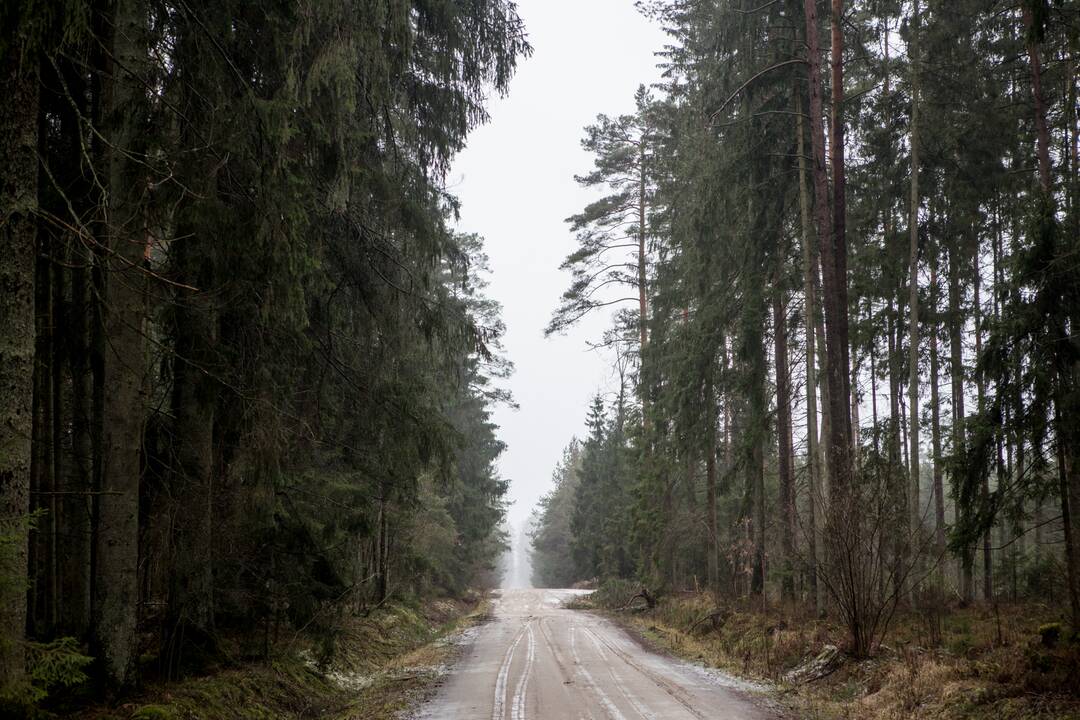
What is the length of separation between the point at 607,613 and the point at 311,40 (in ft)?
81.3

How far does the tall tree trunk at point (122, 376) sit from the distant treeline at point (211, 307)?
2cm

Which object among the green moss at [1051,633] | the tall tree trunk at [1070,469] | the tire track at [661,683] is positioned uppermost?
the tall tree trunk at [1070,469]

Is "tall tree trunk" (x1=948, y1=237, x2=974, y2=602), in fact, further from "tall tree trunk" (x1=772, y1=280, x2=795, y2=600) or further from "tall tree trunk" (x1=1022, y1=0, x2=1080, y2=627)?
"tall tree trunk" (x1=1022, y1=0, x2=1080, y2=627)

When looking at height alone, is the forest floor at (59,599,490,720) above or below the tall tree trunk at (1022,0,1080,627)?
below

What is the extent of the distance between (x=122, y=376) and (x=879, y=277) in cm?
1787

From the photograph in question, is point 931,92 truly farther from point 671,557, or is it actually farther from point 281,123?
point 671,557

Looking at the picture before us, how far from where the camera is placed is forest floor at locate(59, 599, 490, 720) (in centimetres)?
689

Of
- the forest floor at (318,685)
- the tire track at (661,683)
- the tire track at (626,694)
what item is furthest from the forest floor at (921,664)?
the forest floor at (318,685)

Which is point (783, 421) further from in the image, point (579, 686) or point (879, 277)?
point (579, 686)

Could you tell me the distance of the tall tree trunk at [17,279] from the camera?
503 centimetres

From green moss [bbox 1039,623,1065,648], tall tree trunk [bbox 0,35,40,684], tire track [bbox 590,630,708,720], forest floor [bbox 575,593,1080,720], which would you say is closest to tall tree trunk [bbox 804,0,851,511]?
forest floor [bbox 575,593,1080,720]

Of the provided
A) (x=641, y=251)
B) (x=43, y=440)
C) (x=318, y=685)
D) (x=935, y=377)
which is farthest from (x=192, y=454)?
(x=641, y=251)

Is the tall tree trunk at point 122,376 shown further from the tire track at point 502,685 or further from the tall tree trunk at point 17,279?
the tire track at point 502,685

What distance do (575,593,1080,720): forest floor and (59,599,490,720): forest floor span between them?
17.0 feet
